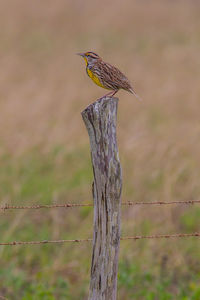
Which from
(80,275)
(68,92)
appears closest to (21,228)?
(80,275)

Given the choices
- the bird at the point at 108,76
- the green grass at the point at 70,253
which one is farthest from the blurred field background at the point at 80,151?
the bird at the point at 108,76

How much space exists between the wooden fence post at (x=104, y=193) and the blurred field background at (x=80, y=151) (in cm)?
162

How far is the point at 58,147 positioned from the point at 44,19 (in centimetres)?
975

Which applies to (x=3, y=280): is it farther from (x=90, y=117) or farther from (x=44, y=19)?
(x=44, y=19)

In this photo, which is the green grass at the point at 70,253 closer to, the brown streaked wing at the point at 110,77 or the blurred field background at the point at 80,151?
the blurred field background at the point at 80,151

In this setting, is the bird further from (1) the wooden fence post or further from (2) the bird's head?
(1) the wooden fence post

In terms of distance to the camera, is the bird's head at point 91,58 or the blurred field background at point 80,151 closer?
the bird's head at point 91,58

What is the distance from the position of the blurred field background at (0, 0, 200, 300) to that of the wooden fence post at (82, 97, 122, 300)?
1621 mm

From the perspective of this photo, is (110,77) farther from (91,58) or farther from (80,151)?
(80,151)

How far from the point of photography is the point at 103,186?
370 cm

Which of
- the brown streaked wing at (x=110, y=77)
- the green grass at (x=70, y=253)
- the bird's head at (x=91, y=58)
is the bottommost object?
the green grass at (x=70, y=253)

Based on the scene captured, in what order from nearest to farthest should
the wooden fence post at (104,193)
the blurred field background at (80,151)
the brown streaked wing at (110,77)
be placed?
the wooden fence post at (104,193), the brown streaked wing at (110,77), the blurred field background at (80,151)

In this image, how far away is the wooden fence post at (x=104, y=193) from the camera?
3645 millimetres

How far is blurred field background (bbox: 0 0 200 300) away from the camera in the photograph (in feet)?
20.3
